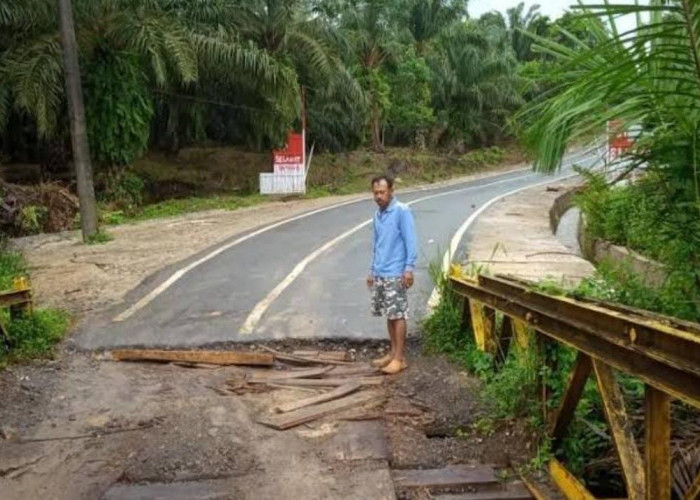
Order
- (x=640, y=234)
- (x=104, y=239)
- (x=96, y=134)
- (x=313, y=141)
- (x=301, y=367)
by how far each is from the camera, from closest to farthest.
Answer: (x=640, y=234), (x=301, y=367), (x=104, y=239), (x=96, y=134), (x=313, y=141)

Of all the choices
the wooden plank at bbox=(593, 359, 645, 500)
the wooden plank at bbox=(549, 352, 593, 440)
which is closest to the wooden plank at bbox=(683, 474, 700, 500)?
the wooden plank at bbox=(593, 359, 645, 500)

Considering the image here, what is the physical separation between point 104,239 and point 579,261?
9.41 m

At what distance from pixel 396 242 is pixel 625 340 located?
3.63 metres

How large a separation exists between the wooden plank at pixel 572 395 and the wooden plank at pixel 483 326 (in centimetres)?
191

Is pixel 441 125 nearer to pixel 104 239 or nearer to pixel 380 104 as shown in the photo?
pixel 380 104

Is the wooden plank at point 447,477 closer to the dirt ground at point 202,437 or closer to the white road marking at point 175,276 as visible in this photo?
the dirt ground at point 202,437

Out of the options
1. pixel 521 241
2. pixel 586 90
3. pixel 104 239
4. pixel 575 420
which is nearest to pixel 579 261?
pixel 521 241

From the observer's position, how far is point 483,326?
242 inches

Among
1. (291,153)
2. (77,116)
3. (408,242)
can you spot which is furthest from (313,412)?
(291,153)

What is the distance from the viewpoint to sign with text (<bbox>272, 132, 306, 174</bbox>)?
2545 centimetres

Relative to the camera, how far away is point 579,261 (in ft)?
36.2

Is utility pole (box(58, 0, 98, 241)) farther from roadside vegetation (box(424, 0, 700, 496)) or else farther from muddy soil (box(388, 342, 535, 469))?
roadside vegetation (box(424, 0, 700, 496))

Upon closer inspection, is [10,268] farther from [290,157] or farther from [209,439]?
[290,157]

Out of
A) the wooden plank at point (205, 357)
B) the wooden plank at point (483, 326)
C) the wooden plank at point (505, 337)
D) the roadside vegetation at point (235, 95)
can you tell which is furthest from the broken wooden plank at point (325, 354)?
the roadside vegetation at point (235, 95)
